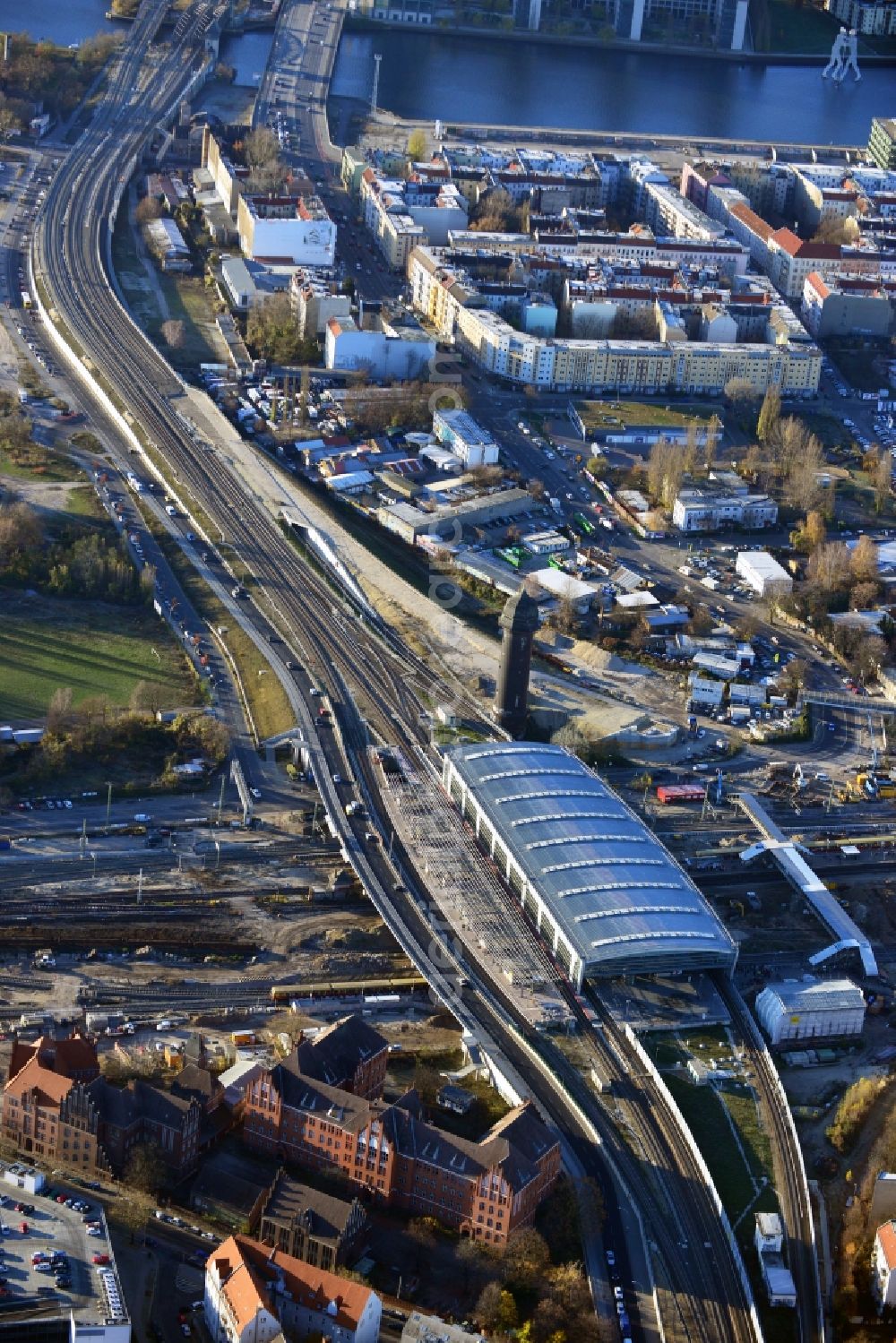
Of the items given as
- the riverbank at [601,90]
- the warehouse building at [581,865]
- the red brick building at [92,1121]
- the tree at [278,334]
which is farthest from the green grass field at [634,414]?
the red brick building at [92,1121]

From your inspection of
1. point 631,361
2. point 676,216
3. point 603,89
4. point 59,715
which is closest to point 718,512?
point 631,361

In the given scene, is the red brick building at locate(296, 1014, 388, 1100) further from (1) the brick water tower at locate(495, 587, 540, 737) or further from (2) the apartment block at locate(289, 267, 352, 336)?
(2) the apartment block at locate(289, 267, 352, 336)

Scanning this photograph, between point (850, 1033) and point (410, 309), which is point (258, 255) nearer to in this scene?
point (410, 309)

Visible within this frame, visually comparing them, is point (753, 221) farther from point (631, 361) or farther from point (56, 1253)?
point (56, 1253)

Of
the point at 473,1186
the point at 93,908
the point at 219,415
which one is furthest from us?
the point at 219,415

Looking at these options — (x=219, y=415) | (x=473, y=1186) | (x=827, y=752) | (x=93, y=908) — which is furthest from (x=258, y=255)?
(x=473, y=1186)

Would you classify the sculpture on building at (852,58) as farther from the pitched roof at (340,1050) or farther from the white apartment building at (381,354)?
the pitched roof at (340,1050)

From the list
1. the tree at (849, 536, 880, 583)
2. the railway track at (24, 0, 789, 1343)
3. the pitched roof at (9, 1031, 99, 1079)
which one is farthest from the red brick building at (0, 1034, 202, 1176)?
the tree at (849, 536, 880, 583)
